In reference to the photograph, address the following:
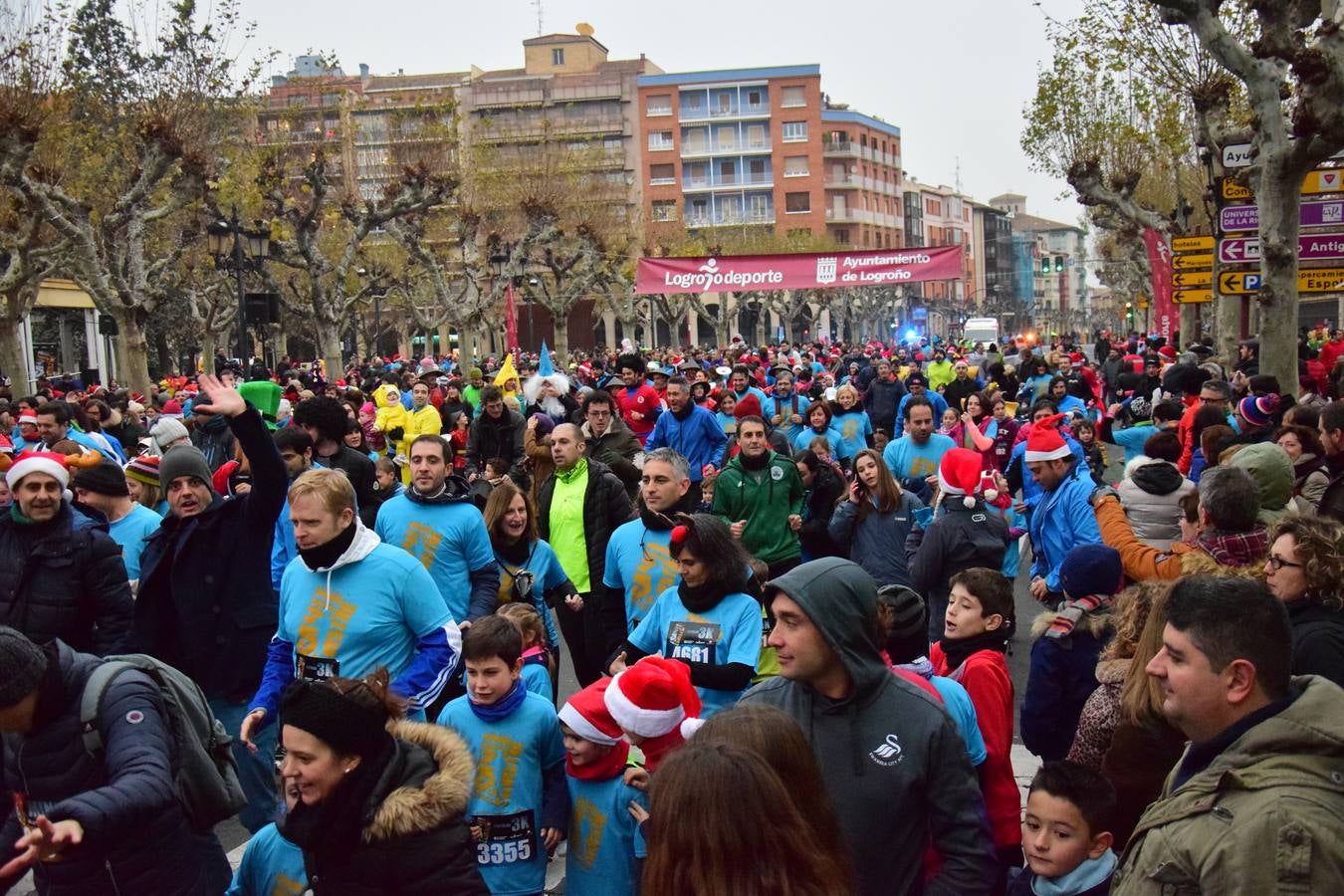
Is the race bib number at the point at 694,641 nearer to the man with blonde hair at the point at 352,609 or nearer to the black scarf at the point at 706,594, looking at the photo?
the black scarf at the point at 706,594

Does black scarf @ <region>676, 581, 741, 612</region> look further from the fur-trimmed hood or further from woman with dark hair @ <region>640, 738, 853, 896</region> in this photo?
woman with dark hair @ <region>640, 738, 853, 896</region>

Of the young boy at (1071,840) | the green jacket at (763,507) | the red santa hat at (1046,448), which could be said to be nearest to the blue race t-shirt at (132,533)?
the green jacket at (763,507)

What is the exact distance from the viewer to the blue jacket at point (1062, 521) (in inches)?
271

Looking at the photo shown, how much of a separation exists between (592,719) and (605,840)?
43 centimetres

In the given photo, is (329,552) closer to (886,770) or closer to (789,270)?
(886,770)

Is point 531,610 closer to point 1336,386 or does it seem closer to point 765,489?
point 765,489

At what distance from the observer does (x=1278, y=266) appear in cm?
1385

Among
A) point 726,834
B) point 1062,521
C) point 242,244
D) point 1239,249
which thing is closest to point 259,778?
point 726,834

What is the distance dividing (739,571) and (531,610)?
43.8 inches

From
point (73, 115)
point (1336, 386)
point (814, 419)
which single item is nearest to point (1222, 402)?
point (814, 419)

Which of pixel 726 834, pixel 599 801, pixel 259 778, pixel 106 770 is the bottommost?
pixel 259 778

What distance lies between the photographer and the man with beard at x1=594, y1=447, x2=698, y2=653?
5.79m

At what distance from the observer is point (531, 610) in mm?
5457

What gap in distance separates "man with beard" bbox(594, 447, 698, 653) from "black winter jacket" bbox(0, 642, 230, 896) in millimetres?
2529
